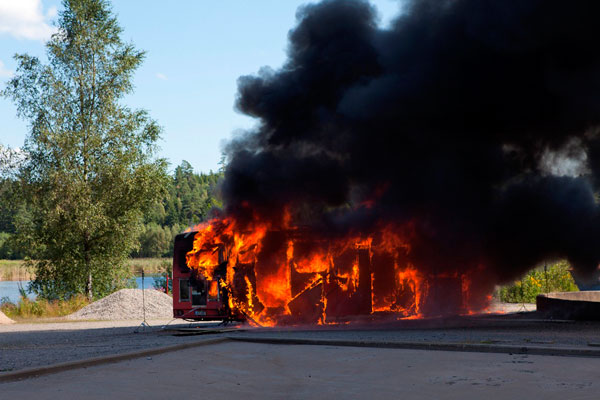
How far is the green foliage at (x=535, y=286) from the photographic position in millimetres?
30469

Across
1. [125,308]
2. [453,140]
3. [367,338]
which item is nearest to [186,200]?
[125,308]

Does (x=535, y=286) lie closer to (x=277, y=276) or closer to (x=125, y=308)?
(x=277, y=276)

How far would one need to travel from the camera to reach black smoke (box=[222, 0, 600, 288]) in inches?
788

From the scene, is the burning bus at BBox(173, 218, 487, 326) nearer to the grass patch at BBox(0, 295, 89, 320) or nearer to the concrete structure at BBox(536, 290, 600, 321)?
the concrete structure at BBox(536, 290, 600, 321)

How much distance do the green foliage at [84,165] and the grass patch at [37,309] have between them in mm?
3745

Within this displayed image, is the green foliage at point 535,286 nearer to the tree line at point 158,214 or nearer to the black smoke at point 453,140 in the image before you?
the black smoke at point 453,140

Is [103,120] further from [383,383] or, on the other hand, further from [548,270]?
[383,383]

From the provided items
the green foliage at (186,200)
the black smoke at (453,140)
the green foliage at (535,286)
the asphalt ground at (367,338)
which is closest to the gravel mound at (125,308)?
the asphalt ground at (367,338)

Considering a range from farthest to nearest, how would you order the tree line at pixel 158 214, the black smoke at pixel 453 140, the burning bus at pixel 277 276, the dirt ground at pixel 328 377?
1. the tree line at pixel 158 214
2. the black smoke at pixel 453 140
3. the burning bus at pixel 277 276
4. the dirt ground at pixel 328 377

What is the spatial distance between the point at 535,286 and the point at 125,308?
17.0 meters

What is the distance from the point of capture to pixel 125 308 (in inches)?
1124

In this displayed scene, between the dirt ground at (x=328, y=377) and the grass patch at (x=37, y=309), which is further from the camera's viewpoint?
the grass patch at (x=37, y=309)

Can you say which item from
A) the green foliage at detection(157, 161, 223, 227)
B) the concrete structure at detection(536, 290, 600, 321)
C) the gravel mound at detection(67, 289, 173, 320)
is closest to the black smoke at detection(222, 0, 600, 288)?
the concrete structure at detection(536, 290, 600, 321)

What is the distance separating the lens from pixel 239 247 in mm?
20000
